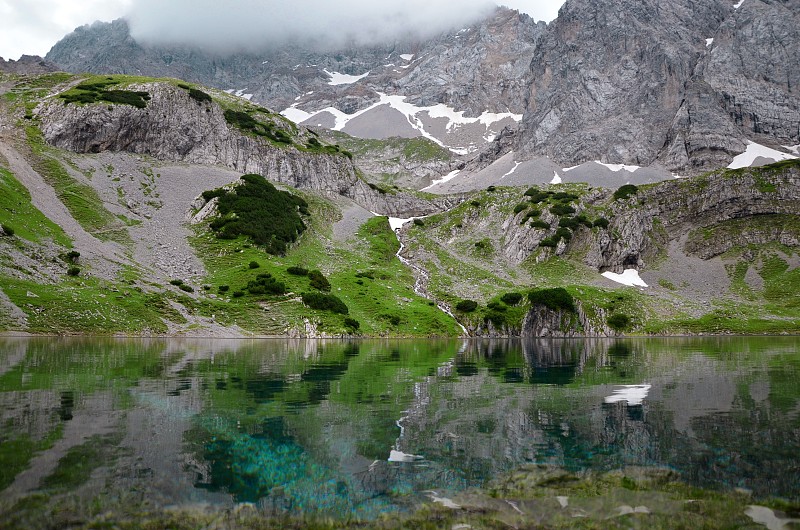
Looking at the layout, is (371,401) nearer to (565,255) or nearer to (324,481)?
(324,481)

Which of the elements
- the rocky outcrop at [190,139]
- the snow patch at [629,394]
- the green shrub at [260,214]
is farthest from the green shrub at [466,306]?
the rocky outcrop at [190,139]

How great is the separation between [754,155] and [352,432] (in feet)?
739

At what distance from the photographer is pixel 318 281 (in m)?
90.2

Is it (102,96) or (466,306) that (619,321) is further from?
(102,96)

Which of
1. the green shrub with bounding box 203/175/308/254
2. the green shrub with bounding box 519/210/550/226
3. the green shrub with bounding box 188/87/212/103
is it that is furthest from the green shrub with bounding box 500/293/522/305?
the green shrub with bounding box 188/87/212/103

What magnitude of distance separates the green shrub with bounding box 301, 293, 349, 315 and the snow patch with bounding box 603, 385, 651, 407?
58566mm

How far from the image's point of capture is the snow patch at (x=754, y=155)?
18888cm

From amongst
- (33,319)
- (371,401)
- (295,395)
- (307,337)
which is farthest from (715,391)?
(33,319)

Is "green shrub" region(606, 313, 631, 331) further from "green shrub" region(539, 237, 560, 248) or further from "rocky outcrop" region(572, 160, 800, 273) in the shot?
"green shrub" region(539, 237, 560, 248)

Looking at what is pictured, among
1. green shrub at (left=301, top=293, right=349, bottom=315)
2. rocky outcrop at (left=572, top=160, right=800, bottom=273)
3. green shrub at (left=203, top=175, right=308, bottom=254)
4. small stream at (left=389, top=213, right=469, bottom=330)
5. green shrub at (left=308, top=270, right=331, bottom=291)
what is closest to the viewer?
green shrub at (left=301, top=293, right=349, bottom=315)

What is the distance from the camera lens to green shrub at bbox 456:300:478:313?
98250 millimetres

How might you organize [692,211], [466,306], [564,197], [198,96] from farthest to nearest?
1. [564,197]
2. [692,211]
3. [198,96]
4. [466,306]

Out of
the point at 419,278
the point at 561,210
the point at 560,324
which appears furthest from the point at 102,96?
the point at 560,324

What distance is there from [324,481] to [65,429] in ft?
31.2
